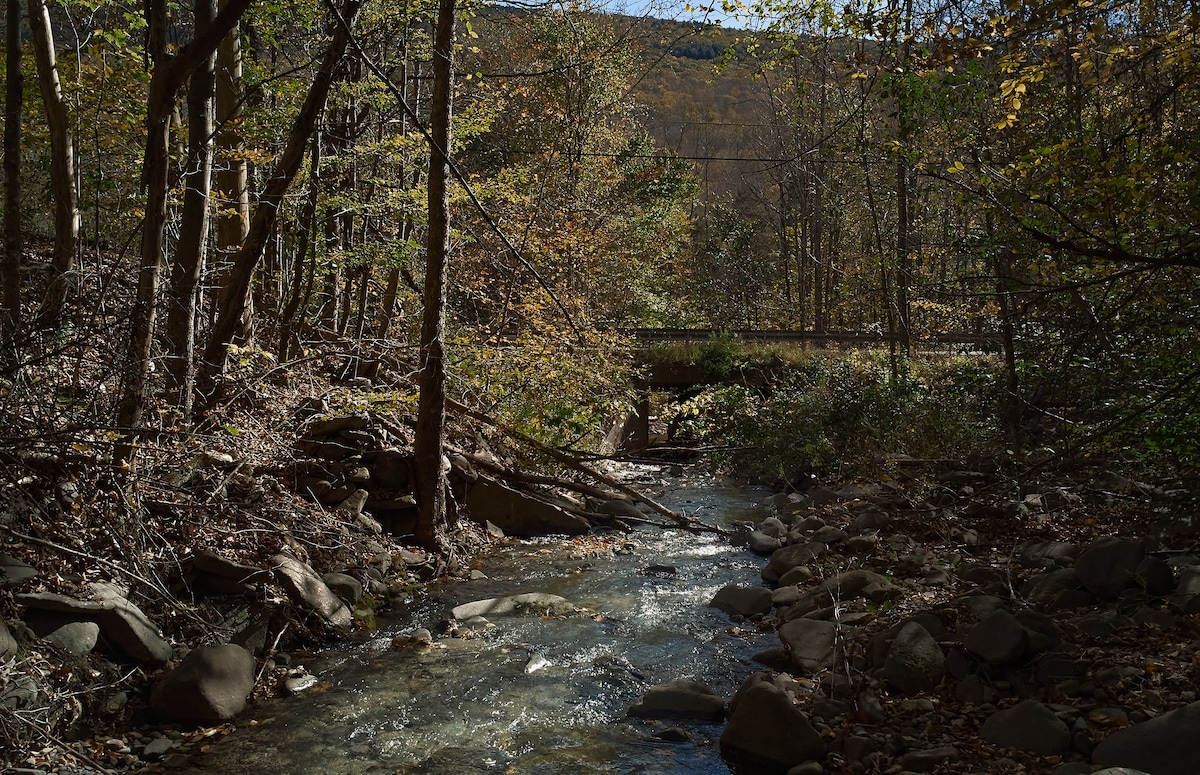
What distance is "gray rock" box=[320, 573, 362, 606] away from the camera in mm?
7508

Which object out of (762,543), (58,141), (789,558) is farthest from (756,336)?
(58,141)

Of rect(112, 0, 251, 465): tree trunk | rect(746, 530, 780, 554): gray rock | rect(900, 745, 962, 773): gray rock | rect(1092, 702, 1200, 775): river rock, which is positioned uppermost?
rect(112, 0, 251, 465): tree trunk

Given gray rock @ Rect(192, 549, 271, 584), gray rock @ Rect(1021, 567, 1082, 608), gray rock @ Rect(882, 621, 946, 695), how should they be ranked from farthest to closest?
gray rock @ Rect(192, 549, 271, 584) < gray rock @ Rect(1021, 567, 1082, 608) < gray rock @ Rect(882, 621, 946, 695)

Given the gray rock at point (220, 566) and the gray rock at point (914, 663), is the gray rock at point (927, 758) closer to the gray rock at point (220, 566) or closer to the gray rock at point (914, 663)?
the gray rock at point (914, 663)

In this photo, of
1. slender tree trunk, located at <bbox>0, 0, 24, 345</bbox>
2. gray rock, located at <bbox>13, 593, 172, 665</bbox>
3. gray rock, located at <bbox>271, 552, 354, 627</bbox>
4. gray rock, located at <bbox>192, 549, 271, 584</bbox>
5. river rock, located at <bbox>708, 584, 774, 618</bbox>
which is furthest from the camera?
slender tree trunk, located at <bbox>0, 0, 24, 345</bbox>

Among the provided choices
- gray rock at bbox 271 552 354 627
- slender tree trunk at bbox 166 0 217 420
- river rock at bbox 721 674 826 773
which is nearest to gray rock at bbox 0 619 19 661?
gray rock at bbox 271 552 354 627

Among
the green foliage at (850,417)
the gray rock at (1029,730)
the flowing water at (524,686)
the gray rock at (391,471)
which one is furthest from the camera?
the green foliage at (850,417)

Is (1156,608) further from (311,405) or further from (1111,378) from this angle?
(311,405)

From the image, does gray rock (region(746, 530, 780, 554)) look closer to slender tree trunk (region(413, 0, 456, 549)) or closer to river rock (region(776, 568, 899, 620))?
river rock (region(776, 568, 899, 620))

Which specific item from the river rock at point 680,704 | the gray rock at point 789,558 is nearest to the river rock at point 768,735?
the river rock at point 680,704

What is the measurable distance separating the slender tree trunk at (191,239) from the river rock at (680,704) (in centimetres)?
457

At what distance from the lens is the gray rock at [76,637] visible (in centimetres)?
514

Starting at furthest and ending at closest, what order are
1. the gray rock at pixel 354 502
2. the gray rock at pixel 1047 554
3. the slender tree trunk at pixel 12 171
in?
the slender tree trunk at pixel 12 171 → the gray rock at pixel 354 502 → the gray rock at pixel 1047 554

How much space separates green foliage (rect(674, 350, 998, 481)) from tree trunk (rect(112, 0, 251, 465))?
8.34 metres
